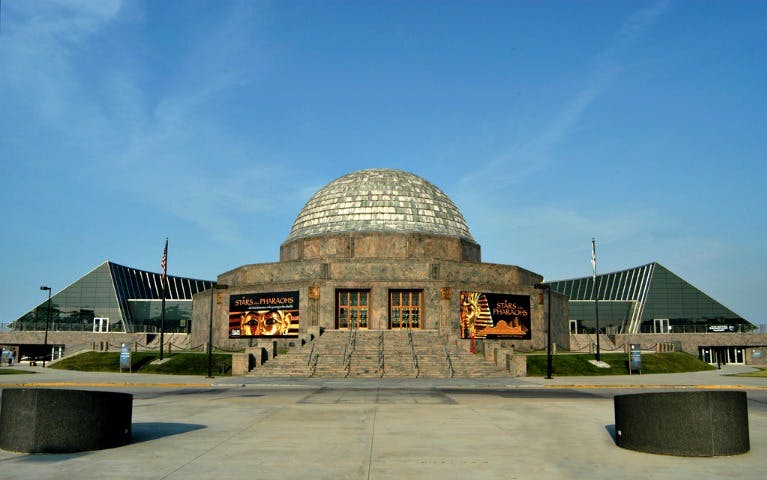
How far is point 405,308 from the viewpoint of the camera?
104 ft

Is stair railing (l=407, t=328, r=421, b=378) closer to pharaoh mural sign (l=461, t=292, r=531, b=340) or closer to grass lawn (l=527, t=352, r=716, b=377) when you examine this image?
pharaoh mural sign (l=461, t=292, r=531, b=340)

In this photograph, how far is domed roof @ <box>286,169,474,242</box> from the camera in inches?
1483

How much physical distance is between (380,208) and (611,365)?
1640cm

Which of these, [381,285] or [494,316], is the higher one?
[381,285]

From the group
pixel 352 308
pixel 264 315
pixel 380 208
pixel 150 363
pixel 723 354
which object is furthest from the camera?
pixel 723 354

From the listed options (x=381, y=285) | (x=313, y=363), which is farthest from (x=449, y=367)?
(x=381, y=285)

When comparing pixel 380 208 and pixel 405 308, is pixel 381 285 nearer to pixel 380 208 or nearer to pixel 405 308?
pixel 405 308

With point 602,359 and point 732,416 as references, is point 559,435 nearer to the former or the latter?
point 732,416

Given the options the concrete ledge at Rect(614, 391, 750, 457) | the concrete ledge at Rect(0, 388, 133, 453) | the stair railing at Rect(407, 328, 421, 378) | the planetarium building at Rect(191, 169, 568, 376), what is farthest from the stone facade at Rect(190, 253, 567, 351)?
the concrete ledge at Rect(0, 388, 133, 453)

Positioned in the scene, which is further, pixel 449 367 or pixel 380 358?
pixel 380 358

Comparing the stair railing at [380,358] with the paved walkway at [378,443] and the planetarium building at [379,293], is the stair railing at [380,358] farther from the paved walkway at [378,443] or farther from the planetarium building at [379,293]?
the paved walkway at [378,443]

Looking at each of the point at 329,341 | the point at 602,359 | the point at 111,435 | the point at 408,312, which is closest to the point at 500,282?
the point at 408,312

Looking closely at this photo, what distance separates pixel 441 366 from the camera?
24141mm

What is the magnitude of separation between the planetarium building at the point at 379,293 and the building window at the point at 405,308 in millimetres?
48
